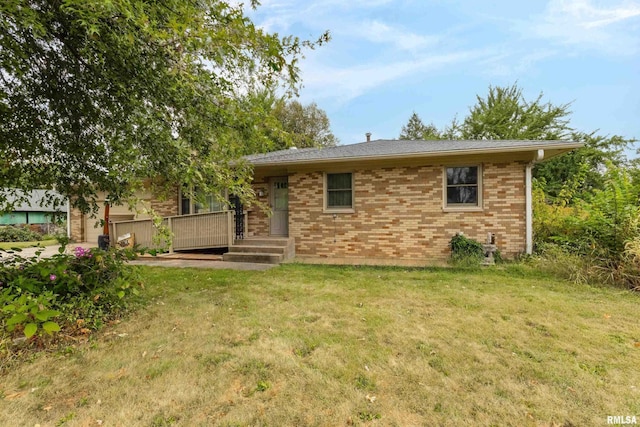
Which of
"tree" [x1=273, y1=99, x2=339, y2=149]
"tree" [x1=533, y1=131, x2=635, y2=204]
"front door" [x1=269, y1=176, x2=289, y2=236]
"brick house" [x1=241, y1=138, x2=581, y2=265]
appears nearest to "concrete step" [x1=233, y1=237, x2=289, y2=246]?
"brick house" [x1=241, y1=138, x2=581, y2=265]

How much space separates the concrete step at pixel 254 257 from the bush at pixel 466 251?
173 inches

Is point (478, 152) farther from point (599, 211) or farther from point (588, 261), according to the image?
point (588, 261)

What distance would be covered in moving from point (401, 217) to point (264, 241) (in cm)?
394

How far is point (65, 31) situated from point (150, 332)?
357 centimetres

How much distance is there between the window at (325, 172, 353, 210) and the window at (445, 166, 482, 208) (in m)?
2.57

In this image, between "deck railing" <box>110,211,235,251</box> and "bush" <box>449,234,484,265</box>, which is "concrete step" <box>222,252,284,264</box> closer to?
"deck railing" <box>110,211,235,251</box>

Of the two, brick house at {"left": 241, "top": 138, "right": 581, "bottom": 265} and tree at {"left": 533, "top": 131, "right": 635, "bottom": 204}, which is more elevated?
tree at {"left": 533, "top": 131, "right": 635, "bottom": 204}

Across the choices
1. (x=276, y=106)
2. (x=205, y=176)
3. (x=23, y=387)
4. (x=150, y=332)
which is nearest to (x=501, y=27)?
(x=205, y=176)

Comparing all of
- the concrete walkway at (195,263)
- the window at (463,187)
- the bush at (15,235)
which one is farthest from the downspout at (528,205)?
the bush at (15,235)

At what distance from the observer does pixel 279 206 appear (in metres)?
9.61

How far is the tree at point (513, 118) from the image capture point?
18.6 m

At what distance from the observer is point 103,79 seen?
3662 mm

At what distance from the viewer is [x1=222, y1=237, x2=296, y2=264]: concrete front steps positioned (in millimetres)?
8078

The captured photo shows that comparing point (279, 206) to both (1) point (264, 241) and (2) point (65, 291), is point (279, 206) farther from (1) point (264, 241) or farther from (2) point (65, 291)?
(2) point (65, 291)
